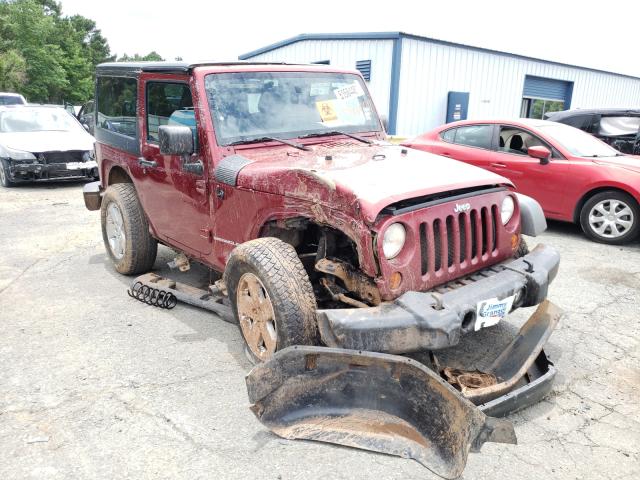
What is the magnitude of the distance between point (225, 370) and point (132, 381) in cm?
60

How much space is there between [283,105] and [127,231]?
205 cm

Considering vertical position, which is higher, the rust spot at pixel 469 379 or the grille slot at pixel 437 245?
the grille slot at pixel 437 245

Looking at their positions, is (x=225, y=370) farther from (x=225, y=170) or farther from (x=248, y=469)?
(x=225, y=170)

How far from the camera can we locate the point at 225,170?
144 inches

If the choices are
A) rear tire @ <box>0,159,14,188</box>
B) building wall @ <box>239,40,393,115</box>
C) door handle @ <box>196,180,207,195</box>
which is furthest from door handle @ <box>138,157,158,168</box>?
building wall @ <box>239,40,393,115</box>

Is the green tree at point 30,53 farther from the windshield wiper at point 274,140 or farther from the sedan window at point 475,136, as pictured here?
the windshield wiper at point 274,140

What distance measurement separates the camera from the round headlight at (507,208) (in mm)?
3525

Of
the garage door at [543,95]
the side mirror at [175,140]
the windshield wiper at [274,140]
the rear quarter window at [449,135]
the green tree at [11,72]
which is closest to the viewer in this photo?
the side mirror at [175,140]

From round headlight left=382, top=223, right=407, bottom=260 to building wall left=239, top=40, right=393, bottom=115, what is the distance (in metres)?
11.9

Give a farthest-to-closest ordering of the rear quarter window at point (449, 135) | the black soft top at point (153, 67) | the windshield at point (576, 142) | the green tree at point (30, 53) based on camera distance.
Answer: the green tree at point (30, 53), the rear quarter window at point (449, 135), the windshield at point (576, 142), the black soft top at point (153, 67)

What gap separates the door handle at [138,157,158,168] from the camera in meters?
4.46

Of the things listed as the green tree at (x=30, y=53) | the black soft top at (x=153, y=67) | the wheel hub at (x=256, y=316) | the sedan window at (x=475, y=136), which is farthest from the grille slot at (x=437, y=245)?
the green tree at (x=30, y=53)

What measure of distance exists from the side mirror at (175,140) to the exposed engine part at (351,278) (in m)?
1.33

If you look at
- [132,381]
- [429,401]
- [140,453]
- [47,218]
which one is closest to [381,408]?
[429,401]
